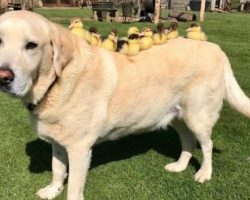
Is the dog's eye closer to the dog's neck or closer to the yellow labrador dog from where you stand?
the yellow labrador dog

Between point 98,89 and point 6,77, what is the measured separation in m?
0.99

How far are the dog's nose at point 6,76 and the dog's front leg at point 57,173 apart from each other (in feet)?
4.19

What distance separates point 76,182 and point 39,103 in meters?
0.81

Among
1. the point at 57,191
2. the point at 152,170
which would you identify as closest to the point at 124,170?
the point at 152,170

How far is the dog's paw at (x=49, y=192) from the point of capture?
421cm

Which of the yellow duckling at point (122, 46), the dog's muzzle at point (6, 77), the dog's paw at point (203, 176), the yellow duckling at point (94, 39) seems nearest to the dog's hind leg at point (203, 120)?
the dog's paw at point (203, 176)

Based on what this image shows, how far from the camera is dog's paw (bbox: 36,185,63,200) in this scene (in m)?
4.21

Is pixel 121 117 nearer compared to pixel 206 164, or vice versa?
pixel 121 117

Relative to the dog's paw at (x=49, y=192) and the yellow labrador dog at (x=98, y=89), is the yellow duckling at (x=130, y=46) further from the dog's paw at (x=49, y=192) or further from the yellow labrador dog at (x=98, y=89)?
the dog's paw at (x=49, y=192)

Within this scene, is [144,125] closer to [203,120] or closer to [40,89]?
[203,120]

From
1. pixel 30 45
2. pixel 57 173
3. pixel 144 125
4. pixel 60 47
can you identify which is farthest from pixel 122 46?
pixel 57 173

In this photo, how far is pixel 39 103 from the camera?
355 centimetres

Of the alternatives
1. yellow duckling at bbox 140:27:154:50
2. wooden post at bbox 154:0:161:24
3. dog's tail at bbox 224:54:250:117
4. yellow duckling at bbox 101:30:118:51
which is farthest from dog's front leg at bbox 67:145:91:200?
wooden post at bbox 154:0:161:24

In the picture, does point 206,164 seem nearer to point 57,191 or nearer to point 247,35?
point 57,191
